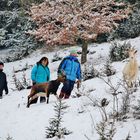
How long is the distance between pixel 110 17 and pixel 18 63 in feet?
20.1

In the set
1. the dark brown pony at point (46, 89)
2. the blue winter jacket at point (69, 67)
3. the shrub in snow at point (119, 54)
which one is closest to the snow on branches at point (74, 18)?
the shrub in snow at point (119, 54)

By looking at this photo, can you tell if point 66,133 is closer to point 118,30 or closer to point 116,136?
point 116,136

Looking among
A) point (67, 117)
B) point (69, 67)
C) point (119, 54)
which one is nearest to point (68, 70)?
point (69, 67)

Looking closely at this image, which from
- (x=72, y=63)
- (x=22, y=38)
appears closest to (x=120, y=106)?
(x=72, y=63)

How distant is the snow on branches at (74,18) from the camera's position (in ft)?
65.8

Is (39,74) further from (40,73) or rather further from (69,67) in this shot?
(69,67)

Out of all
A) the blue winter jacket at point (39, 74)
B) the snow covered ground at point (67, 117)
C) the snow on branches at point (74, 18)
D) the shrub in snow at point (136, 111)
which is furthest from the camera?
the snow on branches at point (74, 18)

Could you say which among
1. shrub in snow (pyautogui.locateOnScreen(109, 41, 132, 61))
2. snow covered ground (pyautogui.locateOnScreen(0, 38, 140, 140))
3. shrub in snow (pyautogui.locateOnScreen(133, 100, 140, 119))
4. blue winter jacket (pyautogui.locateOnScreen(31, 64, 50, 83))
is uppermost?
shrub in snow (pyautogui.locateOnScreen(109, 41, 132, 61))

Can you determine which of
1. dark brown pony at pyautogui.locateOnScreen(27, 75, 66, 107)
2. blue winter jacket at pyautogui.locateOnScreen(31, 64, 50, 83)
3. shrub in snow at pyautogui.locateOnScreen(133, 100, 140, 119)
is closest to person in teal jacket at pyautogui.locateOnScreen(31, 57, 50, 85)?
blue winter jacket at pyautogui.locateOnScreen(31, 64, 50, 83)

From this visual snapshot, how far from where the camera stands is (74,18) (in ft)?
65.7

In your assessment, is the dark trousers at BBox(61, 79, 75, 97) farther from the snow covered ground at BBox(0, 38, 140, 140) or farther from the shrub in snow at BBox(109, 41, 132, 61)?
the shrub in snow at BBox(109, 41, 132, 61)

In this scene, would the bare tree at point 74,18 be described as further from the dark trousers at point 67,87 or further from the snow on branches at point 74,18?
the dark trousers at point 67,87

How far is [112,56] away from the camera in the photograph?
19.5 m

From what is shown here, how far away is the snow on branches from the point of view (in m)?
20.0
